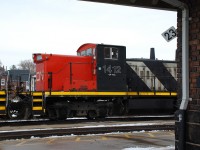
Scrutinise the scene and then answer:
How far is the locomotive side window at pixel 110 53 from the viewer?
16.1m

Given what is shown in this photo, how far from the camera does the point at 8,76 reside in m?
15.1

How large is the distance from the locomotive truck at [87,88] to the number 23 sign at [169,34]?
9.07 meters

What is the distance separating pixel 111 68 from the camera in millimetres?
16250

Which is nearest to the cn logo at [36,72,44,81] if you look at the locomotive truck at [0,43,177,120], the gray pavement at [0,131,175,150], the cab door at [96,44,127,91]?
the locomotive truck at [0,43,177,120]

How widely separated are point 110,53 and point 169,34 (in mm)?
9858

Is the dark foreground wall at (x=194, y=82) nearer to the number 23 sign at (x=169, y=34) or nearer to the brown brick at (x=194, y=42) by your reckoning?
the brown brick at (x=194, y=42)

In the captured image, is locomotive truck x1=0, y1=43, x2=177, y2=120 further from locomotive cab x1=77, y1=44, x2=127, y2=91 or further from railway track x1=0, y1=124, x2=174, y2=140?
railway track x1=0, y1=124, x2=174, y2=140

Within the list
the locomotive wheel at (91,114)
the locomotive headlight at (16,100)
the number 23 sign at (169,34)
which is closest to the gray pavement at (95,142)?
the number 23 sign at (169,34)

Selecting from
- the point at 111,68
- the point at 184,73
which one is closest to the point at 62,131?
the point at 111,68

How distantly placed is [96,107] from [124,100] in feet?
5.97

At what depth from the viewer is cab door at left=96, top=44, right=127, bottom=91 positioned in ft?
52.4

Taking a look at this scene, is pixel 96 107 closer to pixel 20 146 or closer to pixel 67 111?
pixel 67 111

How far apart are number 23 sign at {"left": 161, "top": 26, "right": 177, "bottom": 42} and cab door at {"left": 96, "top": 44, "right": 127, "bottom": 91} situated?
376 inches

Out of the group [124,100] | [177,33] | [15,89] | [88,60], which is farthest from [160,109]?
[177,33]
